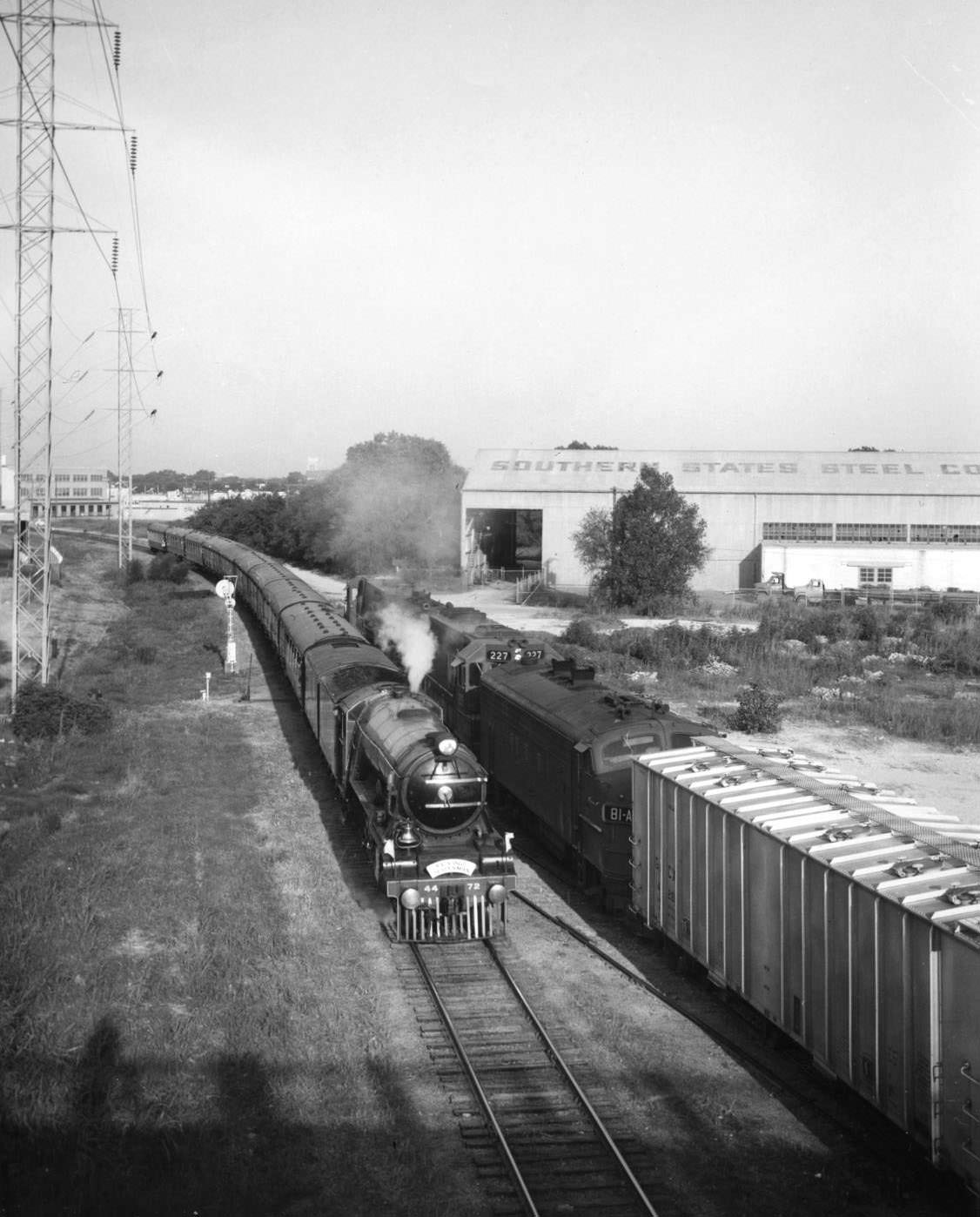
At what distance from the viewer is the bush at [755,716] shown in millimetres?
28688

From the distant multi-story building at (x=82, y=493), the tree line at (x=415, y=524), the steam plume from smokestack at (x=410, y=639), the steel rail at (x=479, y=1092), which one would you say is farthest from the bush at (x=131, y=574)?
the distant multi-story building at (x=82, y=493)

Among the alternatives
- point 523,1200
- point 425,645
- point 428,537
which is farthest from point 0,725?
point 428,537

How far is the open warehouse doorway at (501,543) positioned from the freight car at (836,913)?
163 ft

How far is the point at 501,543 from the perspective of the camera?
75500mm

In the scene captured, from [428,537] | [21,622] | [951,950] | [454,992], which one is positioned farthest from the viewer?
[428,537]

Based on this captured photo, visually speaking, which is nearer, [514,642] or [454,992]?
[454,992]

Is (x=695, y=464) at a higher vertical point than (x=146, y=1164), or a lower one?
higher

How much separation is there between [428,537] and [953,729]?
147 ft

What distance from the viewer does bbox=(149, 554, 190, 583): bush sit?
213ft

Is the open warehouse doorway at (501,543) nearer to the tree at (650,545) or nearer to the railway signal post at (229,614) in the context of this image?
the tree at (650,545)

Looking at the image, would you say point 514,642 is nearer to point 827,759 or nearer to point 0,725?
point 827,759

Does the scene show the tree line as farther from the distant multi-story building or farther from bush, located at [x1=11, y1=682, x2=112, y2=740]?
the distant multi-story building

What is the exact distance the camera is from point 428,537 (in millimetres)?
69750

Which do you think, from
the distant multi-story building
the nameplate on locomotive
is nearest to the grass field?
→ the nameplate on locomotive
